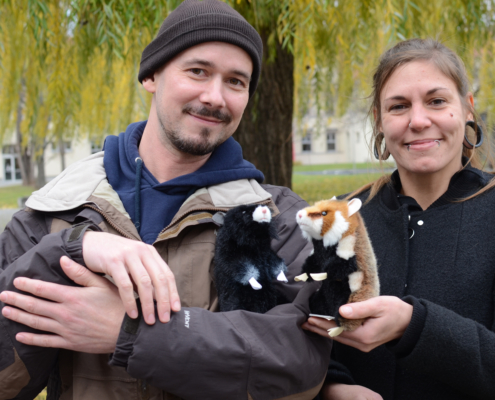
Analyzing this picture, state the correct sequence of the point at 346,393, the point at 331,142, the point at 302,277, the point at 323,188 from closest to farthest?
the point at 302,277 → the point at 346,393 → the point at 323,188 → the point at 331,142

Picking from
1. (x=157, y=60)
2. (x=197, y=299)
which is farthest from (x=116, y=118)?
(x=197, y=299)

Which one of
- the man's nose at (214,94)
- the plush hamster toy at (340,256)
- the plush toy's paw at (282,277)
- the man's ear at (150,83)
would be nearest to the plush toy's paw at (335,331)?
the plush hamster toy at (340,256)

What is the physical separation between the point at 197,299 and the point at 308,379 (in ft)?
1.57

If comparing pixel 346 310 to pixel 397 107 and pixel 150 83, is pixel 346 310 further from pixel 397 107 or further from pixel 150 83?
pixel 150 83

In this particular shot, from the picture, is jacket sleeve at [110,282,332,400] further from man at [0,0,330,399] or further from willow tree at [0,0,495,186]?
willow tree at [0,0,495,186]

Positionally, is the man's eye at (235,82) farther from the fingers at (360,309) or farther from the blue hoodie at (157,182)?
the fingers at (360,309)

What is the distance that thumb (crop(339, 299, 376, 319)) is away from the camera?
4.82 ft

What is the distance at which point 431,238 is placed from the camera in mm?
2033

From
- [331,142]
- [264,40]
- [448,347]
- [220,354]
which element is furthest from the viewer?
[331,142]

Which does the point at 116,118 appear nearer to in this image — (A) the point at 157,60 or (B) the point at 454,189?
(A) the point at 157,60

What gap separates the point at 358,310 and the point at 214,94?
1020 mm

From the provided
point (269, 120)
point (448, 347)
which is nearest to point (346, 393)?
point (448, 347)

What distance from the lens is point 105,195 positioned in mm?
1900

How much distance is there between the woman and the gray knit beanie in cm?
67
